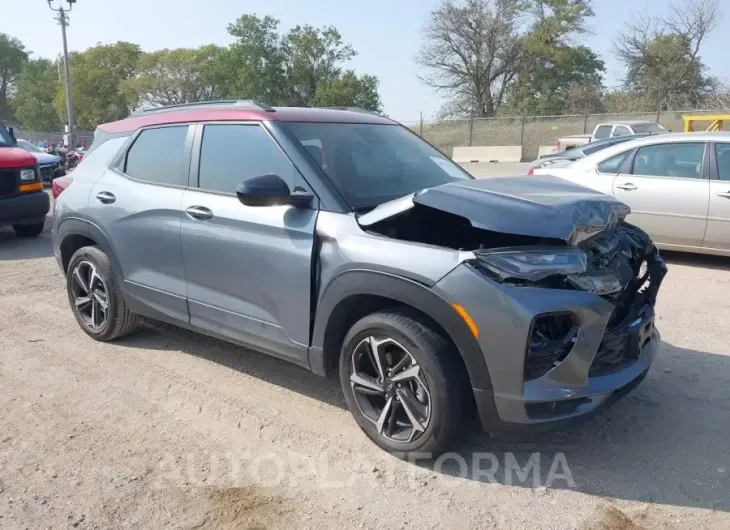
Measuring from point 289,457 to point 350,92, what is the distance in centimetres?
5546

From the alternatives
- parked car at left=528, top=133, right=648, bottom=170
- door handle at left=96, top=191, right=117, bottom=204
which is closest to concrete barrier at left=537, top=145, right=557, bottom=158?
parked car at left=528, top=133, right=648, bottom=170

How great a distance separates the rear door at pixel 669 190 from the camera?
287 inches

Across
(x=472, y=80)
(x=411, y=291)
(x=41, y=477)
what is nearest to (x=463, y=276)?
(x=411, y=291)

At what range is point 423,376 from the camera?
3.13 metres

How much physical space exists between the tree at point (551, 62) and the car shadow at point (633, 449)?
150 feet

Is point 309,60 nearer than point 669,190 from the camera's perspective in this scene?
No

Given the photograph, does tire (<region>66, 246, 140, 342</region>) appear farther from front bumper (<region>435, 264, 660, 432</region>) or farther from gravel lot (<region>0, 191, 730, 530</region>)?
front bumper (<region>435, 264, 660, 432</region>)

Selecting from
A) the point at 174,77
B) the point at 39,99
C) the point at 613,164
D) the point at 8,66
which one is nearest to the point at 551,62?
the point at 174,77

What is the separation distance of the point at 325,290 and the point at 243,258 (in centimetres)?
65

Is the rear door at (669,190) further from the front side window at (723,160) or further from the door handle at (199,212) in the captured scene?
the door handle at (199,212)

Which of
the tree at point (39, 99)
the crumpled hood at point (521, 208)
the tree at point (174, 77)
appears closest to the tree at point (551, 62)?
the tree at point (174, 77)

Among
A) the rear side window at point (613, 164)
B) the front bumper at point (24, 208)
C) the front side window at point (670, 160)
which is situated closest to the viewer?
the front side window at point (670, 160)

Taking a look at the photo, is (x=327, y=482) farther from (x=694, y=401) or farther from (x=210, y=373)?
(x=694, y=401)

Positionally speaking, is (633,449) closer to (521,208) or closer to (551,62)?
(521,208)
